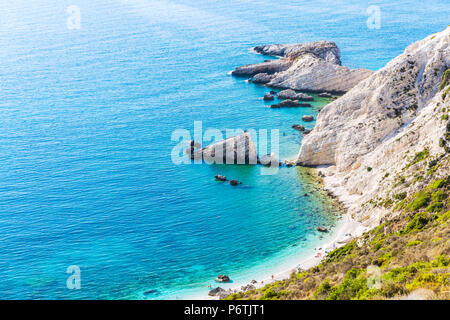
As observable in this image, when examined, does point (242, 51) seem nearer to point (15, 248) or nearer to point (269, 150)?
point (269, 150)

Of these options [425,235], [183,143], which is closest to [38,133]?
[183,143]

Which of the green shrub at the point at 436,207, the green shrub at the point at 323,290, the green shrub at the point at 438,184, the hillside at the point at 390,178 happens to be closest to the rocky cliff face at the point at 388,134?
the hillside at the point at 390,178

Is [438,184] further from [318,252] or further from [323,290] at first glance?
[323,290]

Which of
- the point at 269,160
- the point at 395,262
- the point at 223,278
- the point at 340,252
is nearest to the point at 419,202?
the point at 340,252

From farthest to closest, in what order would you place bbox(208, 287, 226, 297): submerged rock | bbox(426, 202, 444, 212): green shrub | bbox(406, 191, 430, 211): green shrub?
bbox(208, 287, 226, 297): submerged rock, bbox(406, 191, 430, 211): green shrub, bbox(426, 202, 444, 212): green shrub

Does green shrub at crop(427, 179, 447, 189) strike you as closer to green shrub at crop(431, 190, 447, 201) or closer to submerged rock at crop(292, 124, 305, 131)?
green shrub at crop(431, 190, 447, 201)

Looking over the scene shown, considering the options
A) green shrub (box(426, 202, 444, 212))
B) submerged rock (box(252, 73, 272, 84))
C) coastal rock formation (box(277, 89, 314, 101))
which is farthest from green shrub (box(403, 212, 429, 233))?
submerged rock (box(252, 73, 272, 84))
